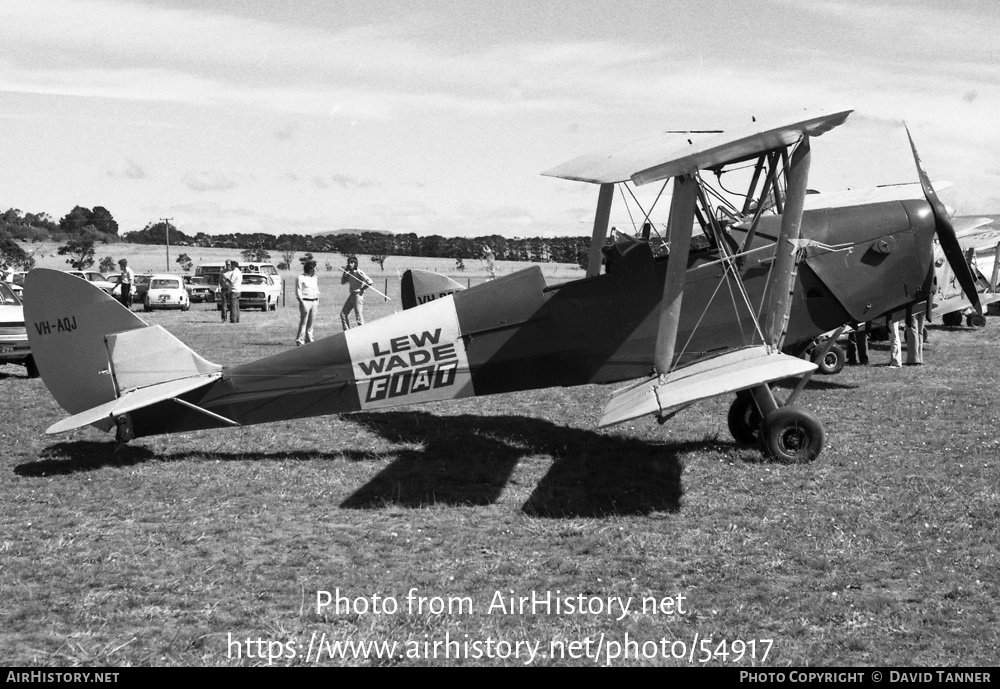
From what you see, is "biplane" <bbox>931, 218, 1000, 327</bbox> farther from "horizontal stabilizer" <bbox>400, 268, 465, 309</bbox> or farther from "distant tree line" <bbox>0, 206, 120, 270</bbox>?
"distant tree line" <bbox>0, 206, 120, 270</bbox>

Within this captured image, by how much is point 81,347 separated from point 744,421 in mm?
6056

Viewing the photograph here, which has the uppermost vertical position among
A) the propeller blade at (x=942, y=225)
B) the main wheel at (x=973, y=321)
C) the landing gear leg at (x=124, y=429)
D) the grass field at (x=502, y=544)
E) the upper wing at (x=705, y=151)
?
the upper wing at (x=705, y=151)

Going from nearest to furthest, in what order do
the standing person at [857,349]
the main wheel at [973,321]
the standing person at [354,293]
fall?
1. the standing person at [857,349]
2. the standing person at [354,293]
3. the main wheel at [973,321]

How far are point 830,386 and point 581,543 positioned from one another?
7.59 metres

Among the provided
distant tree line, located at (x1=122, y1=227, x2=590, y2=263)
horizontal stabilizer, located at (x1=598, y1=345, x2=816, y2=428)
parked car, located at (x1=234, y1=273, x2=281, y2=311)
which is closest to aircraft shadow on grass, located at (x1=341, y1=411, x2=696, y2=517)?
horizontal stabilizer, located at (x1=598, y1=345, x2=816, y2=428)

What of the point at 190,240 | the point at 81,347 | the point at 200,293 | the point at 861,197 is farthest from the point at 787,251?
the point at 190,240

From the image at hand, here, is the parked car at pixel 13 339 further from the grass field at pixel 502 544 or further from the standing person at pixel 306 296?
the standing person at pixel 306 296

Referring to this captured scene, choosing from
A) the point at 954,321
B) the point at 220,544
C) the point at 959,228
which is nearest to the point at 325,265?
the point at 954,321

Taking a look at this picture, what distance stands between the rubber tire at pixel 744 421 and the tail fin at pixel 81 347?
5.19 metres

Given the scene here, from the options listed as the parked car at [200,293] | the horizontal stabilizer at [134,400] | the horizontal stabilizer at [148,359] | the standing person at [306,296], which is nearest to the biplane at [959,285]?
the horizontal stabilizer at [134,400]

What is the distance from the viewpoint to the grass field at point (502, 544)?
13.9 feet

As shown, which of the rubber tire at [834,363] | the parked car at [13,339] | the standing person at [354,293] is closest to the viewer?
the rubber tire at [834,363]

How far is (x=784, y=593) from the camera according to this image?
4793mm
